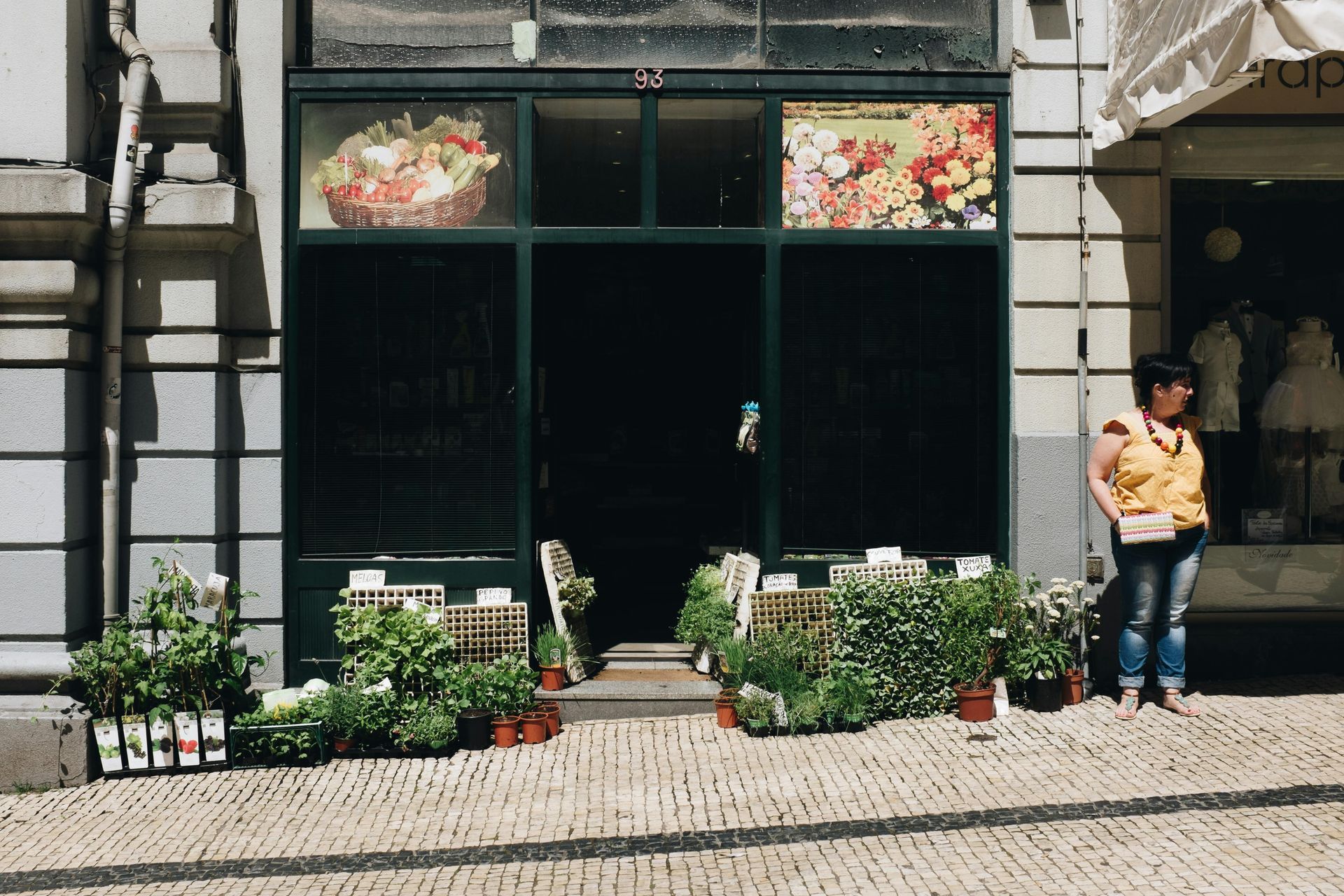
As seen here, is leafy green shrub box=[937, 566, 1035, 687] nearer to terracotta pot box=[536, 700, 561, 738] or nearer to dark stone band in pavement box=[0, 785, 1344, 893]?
dark stone band in pavement box=[0, 785, 1344, 893]

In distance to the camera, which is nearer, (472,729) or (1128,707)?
(472,729)

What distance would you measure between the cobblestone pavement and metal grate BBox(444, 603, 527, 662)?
0.88 metres

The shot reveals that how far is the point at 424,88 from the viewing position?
8461mm

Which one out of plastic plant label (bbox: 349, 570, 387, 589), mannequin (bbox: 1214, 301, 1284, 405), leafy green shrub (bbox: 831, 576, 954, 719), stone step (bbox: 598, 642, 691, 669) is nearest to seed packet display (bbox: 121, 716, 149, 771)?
plastic plant label (bbox: 349, 570, 387, 589)

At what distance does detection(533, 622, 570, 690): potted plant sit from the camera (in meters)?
8.22

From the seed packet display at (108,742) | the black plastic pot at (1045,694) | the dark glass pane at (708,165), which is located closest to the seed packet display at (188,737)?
the seed packet display at (108,742)

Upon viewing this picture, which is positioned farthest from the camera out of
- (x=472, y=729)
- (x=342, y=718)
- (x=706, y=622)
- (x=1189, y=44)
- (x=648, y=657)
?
(x=648, y=657)

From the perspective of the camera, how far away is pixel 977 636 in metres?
7.93

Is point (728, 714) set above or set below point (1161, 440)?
below

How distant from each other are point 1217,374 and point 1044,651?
104 inches

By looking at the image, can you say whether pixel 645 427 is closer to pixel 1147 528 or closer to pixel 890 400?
pixel 890 400

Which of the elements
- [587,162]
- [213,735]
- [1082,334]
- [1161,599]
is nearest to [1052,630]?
[1161,599]

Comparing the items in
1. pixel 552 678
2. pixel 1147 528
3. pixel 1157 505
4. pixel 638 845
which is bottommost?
pixel 638 845

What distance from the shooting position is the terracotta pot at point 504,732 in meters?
7.57
